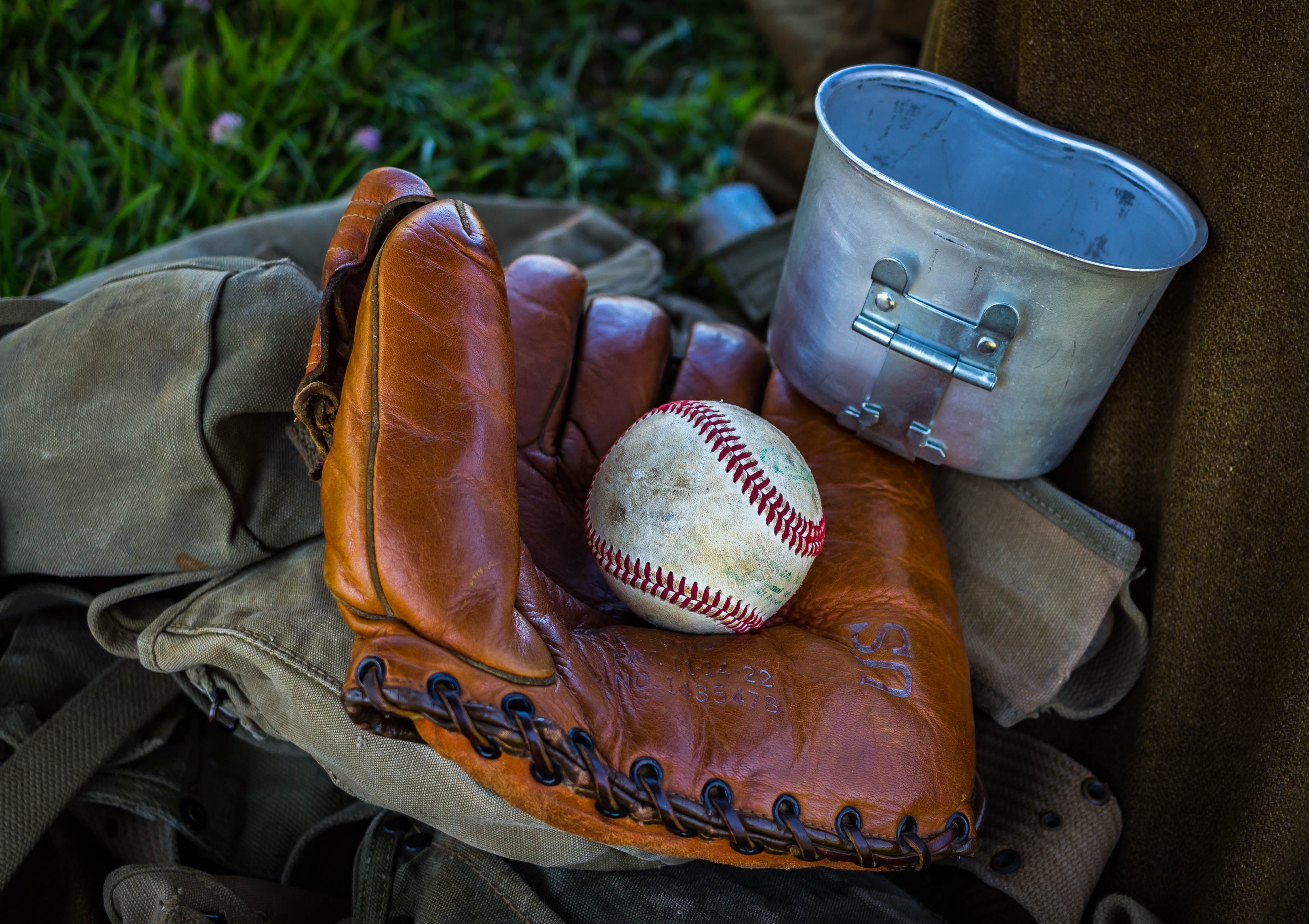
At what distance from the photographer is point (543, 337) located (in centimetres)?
170

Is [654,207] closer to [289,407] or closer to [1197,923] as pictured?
[289,407]

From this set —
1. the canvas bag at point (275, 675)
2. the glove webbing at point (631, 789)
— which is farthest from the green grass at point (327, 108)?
the glove webbing at point (631, 789)

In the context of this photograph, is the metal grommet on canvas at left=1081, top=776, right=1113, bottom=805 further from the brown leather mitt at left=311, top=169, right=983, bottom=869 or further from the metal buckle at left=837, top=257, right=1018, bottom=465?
the metal buckle at left=837, top=257, right=1018, bottom=465

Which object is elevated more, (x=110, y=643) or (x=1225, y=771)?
(x=1225, y=771)

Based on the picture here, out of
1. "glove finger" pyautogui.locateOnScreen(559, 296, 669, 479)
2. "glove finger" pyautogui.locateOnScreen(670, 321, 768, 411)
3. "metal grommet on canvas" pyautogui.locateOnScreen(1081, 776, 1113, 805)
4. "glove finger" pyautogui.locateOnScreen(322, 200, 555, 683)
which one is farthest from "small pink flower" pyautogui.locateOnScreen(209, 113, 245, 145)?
"metal grommet on canvas" pyautogui.locateOnScreen(1081, 776, 1113, 805)

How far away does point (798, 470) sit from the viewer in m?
1.42

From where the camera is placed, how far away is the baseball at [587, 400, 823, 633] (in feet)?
4.30

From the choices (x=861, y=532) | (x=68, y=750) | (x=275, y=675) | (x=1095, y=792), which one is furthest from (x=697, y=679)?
(x=68, y=750)

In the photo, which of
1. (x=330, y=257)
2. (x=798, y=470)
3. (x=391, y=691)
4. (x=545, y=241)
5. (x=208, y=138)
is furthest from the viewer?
(x=208, y=138)

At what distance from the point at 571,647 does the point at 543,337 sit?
70 cm

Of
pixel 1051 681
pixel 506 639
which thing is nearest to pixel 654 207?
pixel 1051 681

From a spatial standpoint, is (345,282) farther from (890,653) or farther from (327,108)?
(327,108)

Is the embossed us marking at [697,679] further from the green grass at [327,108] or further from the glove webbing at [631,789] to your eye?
the green grass at [327,108]

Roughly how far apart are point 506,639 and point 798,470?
0.57m
